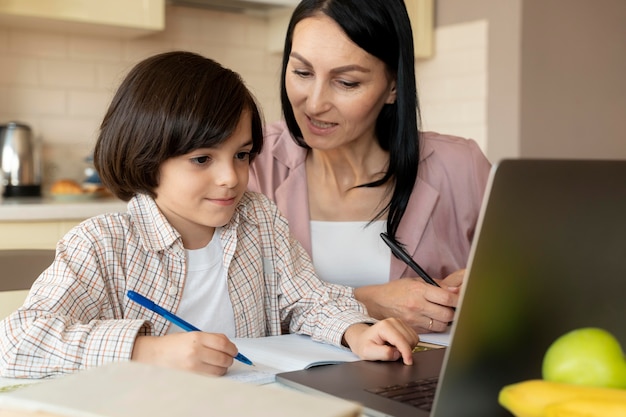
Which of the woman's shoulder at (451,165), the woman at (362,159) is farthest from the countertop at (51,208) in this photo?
the woman's shoulder at (451,165)

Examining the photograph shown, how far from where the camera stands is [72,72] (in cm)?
320

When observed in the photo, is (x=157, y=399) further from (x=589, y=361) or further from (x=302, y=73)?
(x=302, y=73)

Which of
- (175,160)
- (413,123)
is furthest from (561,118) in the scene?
(175,160)

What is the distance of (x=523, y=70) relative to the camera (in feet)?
11.2

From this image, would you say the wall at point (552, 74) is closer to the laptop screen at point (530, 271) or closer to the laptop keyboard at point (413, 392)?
the laptop keyboard at point (413, 392)

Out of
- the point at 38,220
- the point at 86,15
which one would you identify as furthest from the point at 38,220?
the point at 86,15

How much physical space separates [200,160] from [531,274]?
2.33 ft

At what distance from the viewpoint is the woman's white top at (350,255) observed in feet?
5.98

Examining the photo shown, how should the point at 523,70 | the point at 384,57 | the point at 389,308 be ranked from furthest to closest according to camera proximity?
1. the point at 523,70
2. the point at 384,57
3. the point at 389,308

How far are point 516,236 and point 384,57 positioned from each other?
1177 mm

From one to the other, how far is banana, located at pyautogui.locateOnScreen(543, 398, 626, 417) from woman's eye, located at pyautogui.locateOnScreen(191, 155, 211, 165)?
0.80 metres

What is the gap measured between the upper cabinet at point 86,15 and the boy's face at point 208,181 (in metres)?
1.66

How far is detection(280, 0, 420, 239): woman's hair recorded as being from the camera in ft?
5.69

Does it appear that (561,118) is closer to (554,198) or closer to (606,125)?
(606,125)
